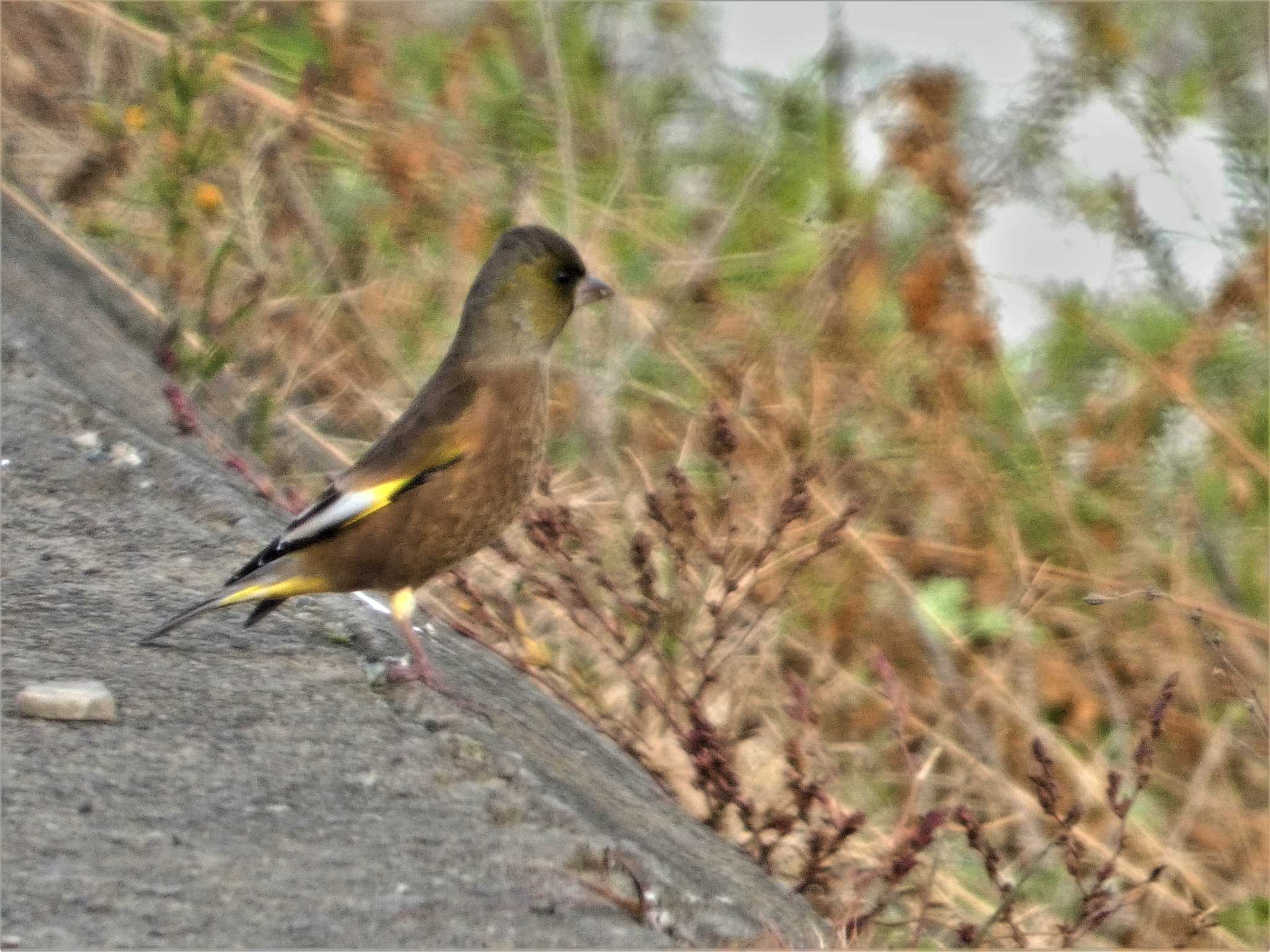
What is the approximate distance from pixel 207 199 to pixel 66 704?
9.83ft

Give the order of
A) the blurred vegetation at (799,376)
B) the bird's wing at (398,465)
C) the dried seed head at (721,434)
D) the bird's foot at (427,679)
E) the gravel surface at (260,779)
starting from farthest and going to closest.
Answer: the blurred vegetation at (799,376) < the dried seed head at (721,434) < the bird's wing at (398,465) < the bird's foot at (427,679) < the gravel surface at (260,779)

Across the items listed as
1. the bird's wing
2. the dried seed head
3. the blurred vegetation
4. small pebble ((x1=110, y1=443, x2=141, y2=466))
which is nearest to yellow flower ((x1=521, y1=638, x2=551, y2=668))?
the blurred vegetation

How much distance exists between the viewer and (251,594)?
3.42 metres

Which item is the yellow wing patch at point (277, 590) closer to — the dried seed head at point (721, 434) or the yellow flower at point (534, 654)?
the yellow flower at point (534, 654)

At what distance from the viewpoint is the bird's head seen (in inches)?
149

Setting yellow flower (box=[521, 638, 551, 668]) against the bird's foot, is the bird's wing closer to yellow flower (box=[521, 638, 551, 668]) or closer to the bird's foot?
the bird's foot

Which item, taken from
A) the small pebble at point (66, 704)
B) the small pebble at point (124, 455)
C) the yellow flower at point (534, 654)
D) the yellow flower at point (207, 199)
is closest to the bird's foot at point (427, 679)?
the small pebble at point (66, 704)

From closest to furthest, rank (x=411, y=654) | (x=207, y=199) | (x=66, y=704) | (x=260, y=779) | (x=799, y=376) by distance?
(x=260, y=779), (x=66, y=704), (x=411, y=654), (x=799, y=376), (x=207, y=199)

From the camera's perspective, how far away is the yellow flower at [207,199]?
5761mm

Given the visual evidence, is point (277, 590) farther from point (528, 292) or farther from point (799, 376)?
point (799, 376)

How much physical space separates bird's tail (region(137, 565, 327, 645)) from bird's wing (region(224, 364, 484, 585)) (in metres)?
0.06

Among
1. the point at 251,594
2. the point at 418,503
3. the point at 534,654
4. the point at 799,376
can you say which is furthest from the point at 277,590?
the point at 799,376

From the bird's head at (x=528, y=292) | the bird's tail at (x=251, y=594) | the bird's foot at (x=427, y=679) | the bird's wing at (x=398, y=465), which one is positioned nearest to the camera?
the bird's foot at (x=427, y=679)

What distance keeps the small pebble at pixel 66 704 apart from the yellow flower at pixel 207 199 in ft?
9.70
